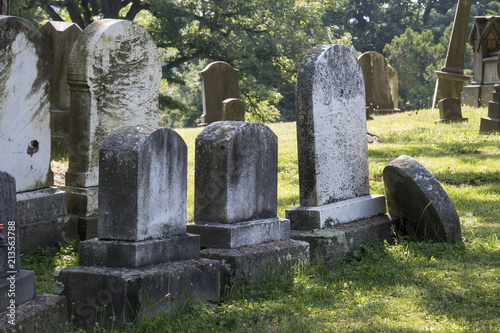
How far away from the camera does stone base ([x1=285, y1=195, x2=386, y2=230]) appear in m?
5.77

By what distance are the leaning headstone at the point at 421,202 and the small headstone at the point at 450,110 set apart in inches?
354

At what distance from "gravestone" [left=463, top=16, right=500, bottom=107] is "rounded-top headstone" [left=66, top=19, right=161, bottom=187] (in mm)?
13261

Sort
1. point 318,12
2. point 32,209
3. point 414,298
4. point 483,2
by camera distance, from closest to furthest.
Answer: point 414,298
point 32,209
point 318,12
point 483,2

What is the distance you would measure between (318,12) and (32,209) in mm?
21459

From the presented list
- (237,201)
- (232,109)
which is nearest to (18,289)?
(237,201)

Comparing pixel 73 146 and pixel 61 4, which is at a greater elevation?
pixel 61 4

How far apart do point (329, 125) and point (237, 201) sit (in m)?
1.37

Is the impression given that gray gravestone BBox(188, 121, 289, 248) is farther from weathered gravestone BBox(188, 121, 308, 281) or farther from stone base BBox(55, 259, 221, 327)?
stone base BBox(55, 259, 221, 327)

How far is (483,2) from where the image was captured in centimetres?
4128

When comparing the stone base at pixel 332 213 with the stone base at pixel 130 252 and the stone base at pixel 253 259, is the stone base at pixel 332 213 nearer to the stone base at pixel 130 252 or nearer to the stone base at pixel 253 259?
the stone base at pixel 253 259

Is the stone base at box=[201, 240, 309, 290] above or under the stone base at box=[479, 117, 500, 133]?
under

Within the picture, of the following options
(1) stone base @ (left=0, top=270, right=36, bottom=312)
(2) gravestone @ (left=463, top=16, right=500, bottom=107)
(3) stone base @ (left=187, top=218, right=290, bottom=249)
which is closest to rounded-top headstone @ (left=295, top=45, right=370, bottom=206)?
(3) stone base @ (left=187, top=218, right=290, bottom=249)

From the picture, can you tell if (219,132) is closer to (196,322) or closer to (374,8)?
(196,322)

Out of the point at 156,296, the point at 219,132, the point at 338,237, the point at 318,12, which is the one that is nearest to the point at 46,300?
the point at 156,296
